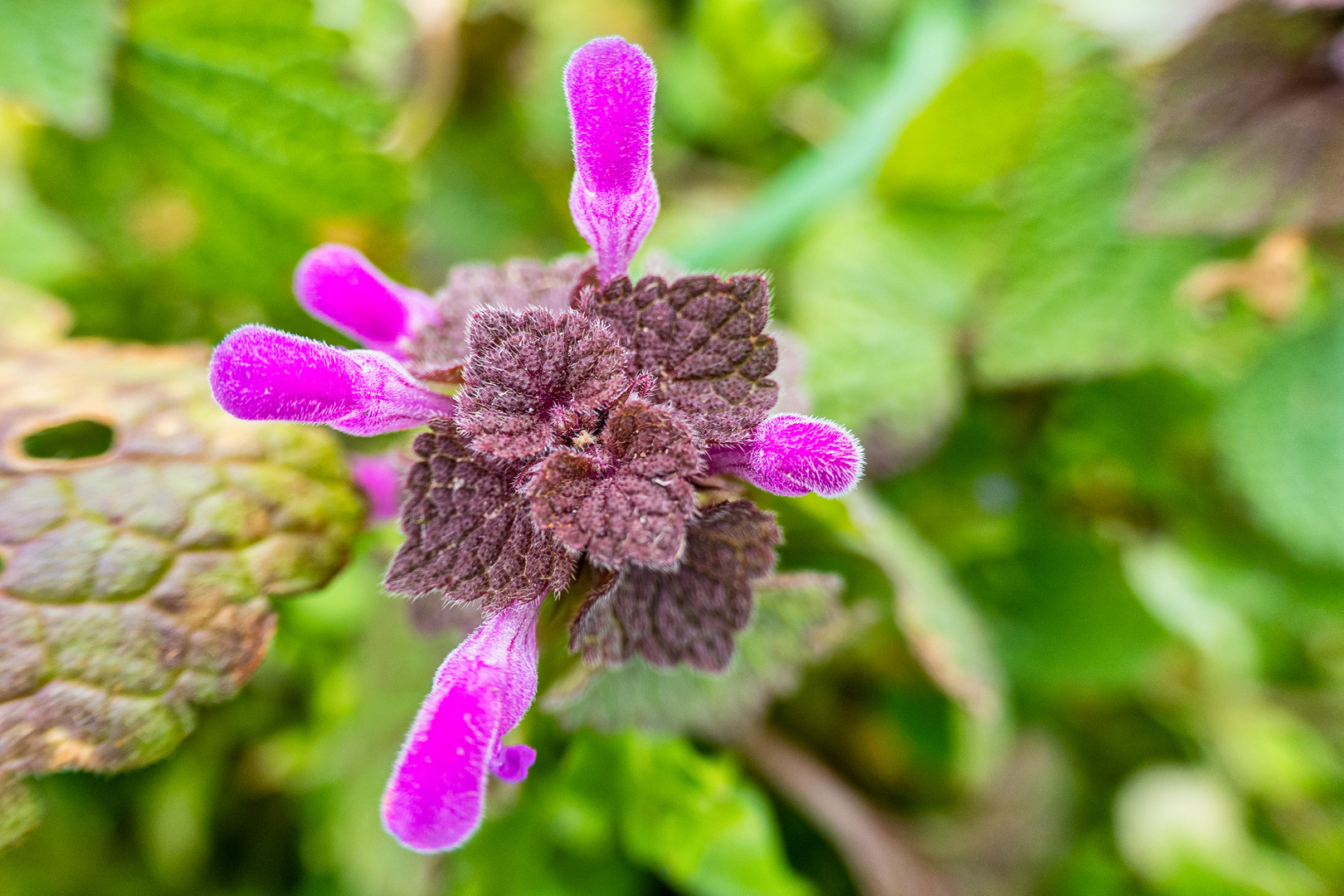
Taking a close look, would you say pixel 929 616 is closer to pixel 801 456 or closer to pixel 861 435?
pixel 861 435

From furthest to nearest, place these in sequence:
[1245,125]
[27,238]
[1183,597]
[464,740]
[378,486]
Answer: [1183,597]
[27,238]
[1245,125]
[378,486]
[464,740]

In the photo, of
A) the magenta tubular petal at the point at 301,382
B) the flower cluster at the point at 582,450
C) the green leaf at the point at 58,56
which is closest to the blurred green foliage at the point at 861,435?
the green leaf at the point at 58,56

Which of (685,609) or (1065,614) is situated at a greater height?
(685,609)

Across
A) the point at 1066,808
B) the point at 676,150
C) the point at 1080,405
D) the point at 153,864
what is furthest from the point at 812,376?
the point at 153,864

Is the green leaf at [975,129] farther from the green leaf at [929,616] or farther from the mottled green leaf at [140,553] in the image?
the mottled green leaf at [140,553]

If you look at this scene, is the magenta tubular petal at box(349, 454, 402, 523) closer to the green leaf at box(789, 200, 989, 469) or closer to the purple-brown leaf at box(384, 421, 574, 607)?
the purple-brown leaf at box(384, 421, 574, 607)

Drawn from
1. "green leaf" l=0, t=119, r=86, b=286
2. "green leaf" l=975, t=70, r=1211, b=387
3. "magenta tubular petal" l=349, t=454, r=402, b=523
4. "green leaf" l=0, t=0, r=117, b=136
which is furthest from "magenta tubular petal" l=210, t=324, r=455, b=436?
"green leaf" l=0, t=119, r=86, b=286

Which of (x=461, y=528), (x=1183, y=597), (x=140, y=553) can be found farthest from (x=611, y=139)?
(x=1183, y=597)
